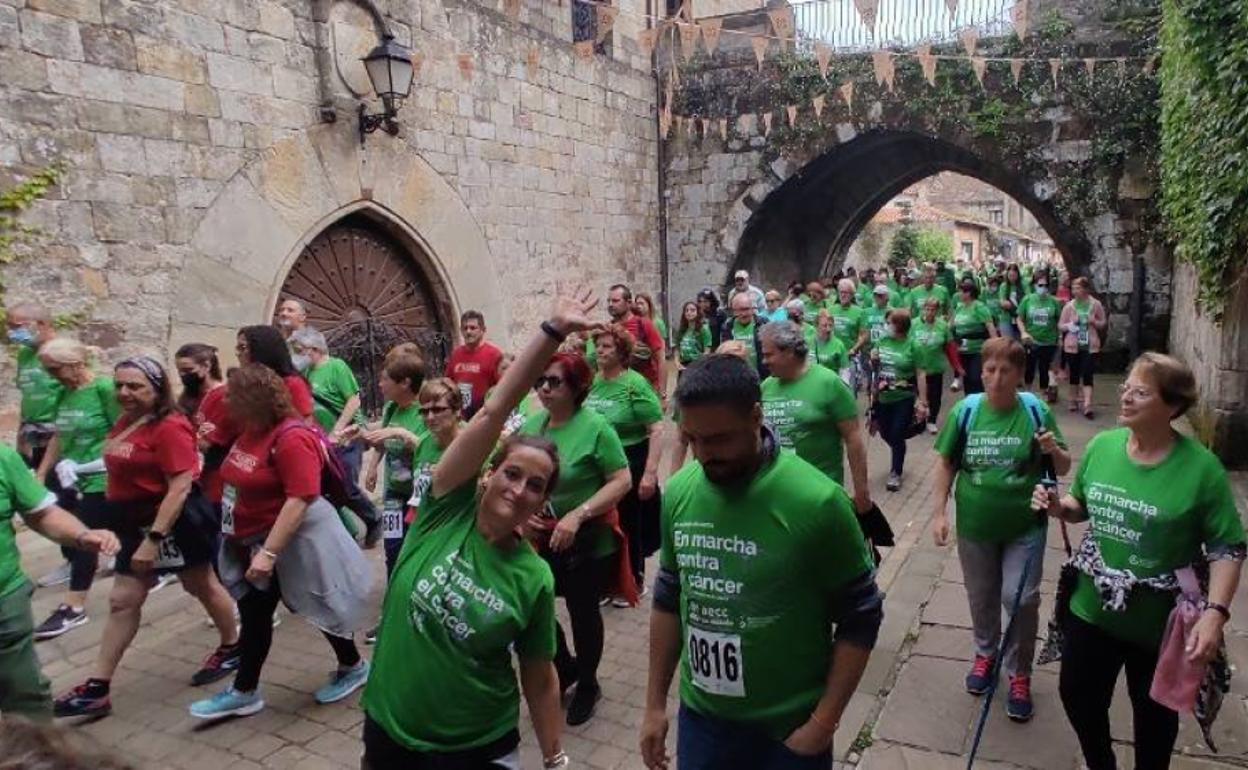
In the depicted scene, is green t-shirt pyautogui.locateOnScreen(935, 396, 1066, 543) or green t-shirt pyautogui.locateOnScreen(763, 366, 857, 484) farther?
green t-shirt pyautogui.locateOnScreen(763, 366, 857, 484)

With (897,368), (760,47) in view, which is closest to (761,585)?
(897,368)

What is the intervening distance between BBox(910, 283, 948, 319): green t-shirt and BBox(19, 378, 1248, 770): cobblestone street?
15.1 feet

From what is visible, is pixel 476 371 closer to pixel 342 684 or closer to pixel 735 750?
pixel 342 684

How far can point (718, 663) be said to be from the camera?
2084 mm

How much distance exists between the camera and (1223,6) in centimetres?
638

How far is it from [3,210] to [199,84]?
194 centimetres

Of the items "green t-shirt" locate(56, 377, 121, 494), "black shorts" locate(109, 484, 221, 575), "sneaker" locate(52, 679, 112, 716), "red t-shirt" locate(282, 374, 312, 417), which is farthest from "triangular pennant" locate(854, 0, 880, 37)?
"sneaker" locate(52, 679, 112, 716)

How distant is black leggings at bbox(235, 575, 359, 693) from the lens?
3.67m

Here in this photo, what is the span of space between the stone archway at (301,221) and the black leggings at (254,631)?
4049 millimetres

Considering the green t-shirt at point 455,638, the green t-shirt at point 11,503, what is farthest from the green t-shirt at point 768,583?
the green t-shirt at point 11,503

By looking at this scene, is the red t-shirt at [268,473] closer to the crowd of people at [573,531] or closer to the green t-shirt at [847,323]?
the crowd of people at [573,531]

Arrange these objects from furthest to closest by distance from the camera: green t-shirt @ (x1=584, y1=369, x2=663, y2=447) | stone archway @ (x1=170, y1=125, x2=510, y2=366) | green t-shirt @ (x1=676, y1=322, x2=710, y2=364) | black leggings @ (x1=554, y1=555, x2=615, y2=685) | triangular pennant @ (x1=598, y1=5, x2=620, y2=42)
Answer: triangular pennant @ (x1=598, y1=5, x2=620, y2=42) < green t-shirt @ (x1=676, y1=322, x2=710, y2=364) < stone archway @ (x1=170, y1=125, x2=510, y2=366) < green t-shirt @ (x1=584, y1=369, x2=663, y2=447) < black leggings @ (x1=554, y1=555, x2=615, y2=685)

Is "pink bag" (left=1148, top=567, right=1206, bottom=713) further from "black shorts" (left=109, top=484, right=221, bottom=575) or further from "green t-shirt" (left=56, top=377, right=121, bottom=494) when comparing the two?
"green t-shirt" (left=56, top=377, right=121, bottom=494)

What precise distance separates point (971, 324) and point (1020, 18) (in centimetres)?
533
